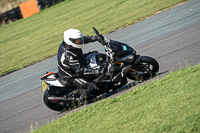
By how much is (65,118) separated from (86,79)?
101 centimetres

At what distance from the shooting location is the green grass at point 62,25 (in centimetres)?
1337

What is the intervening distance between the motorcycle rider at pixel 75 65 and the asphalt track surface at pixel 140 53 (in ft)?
3.11

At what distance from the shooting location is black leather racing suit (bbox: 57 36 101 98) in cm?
570

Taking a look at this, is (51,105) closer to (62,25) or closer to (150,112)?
(150,112)

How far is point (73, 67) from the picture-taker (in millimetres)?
5762

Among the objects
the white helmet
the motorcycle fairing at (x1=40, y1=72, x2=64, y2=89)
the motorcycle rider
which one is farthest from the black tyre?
the white helmet

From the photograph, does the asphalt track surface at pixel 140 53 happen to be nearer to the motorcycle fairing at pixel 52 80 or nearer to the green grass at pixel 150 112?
Answer: the motorcycle fairing at pixel 52 80

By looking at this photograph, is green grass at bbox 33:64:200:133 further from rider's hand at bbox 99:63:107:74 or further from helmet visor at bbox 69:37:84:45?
helmet visor at bbox 69:37:84:45

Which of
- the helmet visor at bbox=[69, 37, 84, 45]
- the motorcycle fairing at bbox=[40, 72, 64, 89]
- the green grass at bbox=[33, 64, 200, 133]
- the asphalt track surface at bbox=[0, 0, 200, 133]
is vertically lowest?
the asphalt track surface at bbox=[0, 0, 200, 133]

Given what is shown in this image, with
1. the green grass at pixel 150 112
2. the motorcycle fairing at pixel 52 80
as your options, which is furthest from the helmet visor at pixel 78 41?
the green grass at pixel 150 112

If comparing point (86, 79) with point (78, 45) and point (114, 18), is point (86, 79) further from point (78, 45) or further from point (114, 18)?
point (114, 18)

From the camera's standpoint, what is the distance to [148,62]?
570 cm

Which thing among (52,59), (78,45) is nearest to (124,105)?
(78,45)

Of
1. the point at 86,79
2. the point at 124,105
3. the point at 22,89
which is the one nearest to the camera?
the point at 124,105
